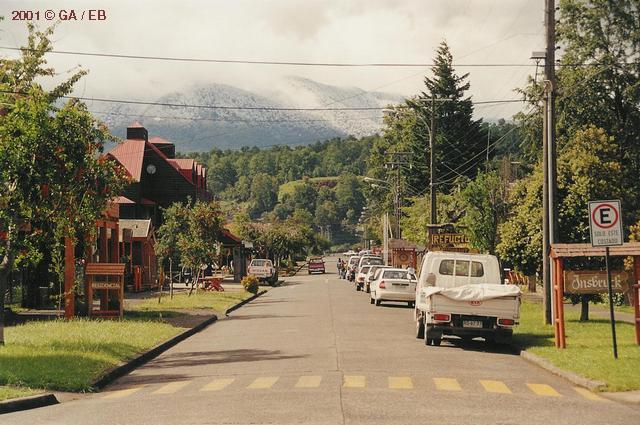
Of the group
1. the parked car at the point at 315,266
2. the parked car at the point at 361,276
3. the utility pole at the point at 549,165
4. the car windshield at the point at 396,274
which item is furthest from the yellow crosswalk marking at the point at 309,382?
the parked car at the point at 315,266

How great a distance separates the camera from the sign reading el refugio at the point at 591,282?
2050 centimetres

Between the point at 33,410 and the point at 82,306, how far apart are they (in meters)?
17.0

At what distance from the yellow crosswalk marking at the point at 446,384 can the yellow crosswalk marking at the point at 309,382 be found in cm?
178

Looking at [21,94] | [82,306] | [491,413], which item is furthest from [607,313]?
[491,413]

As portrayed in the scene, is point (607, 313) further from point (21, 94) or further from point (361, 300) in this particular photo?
point (21, 94)

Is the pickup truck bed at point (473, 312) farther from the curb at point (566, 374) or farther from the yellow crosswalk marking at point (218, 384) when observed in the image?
the yellow crosswalk marking at point (218, 384)

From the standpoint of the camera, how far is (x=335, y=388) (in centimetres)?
1386

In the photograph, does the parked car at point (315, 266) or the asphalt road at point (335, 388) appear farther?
the parked car at point (315, 266)

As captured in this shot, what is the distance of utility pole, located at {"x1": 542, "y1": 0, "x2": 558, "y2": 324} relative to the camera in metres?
25.4

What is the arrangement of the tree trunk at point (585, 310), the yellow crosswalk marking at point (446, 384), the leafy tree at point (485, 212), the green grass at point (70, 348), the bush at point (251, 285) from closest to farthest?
the yellow crosswalk marking at point (446, 384)
the green grass at point (70, 348)
the tree trunk at point (585, 310)
the leafy tree at point (485, 212)
the bush at point (251, 285)

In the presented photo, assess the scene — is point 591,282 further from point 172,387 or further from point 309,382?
point 172,387

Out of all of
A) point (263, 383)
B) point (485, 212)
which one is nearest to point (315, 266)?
point (485, 212)

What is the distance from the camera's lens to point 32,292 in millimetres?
35906

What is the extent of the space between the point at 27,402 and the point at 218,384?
292cm
